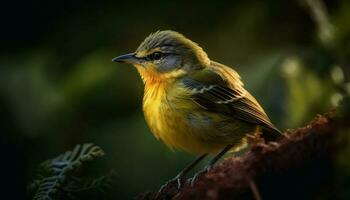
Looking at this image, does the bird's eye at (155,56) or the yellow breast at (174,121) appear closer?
the yellow breast at (174,121)

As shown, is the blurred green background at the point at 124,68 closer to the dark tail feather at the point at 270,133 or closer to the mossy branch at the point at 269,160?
the dark tail feather at the point at 270,133

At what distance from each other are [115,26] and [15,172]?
6.89 feet

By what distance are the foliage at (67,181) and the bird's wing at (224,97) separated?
1.57m

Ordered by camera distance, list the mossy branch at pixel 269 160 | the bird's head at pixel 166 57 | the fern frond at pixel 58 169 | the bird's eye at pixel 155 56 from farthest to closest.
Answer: the bird's eye at pixel 155 56 → the bird's head at pixel 166 57 → the fern frond at pixel 58 169 → the mossy branch at pixel 269 160

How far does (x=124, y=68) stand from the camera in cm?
833

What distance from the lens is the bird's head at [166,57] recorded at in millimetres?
5984

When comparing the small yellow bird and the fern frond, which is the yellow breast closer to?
the small yellow bird

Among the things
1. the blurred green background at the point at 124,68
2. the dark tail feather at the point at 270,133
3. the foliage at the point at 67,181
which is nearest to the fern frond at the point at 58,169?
the foliage at the point at 67,181

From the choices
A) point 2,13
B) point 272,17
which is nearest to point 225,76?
point 272,17

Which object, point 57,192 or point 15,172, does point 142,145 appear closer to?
point 15,172

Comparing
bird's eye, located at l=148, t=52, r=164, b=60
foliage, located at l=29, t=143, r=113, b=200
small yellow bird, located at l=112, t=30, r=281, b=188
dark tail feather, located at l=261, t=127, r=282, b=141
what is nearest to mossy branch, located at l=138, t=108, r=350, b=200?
foliage, located at l=29, t=143, r=113, b=200

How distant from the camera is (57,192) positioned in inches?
157

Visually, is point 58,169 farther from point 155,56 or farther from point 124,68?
point 124,68

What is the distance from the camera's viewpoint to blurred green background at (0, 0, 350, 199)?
21.4 feet
